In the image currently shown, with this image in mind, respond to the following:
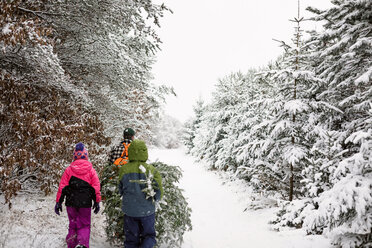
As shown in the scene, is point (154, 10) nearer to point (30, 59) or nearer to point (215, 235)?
point (30, 59)

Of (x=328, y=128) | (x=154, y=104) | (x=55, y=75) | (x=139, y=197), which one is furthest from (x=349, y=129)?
(x=55, y=75)

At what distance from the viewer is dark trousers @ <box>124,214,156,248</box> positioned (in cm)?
381

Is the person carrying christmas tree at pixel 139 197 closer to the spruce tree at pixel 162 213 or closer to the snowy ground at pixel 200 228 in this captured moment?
the spruce tree at pixel 162 213

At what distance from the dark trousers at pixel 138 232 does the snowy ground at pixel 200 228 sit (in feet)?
3.89

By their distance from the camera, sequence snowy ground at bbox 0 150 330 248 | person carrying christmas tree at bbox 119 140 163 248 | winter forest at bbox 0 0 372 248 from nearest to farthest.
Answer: person carrying christmas tree at bbox 119 140 163 248
winter forest at bbox 0 0 372 248
snowy ground at bbox 0 150 330 248

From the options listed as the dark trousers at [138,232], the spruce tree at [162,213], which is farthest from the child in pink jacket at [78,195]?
the dark trousers at [138,232]

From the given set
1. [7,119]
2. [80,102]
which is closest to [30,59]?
[7,119]

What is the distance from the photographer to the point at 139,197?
12.3 ft

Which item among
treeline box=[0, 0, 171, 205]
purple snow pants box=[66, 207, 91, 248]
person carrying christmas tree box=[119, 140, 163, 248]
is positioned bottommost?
purple snow pants box=[66, 207, 91, 248]

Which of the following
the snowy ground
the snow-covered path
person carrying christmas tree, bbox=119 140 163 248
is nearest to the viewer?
person carrying christmas tree, bbox=119 140 163 248

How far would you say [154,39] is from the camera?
20.2 feet

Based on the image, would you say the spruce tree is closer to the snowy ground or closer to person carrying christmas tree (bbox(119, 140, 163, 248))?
person carrying christmas tree (bbox(119, 140, 163, 248))

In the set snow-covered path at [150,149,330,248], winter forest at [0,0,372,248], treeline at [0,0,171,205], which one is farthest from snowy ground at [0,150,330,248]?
treeline at [0,0,171,205]

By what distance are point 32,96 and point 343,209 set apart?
5947mm
